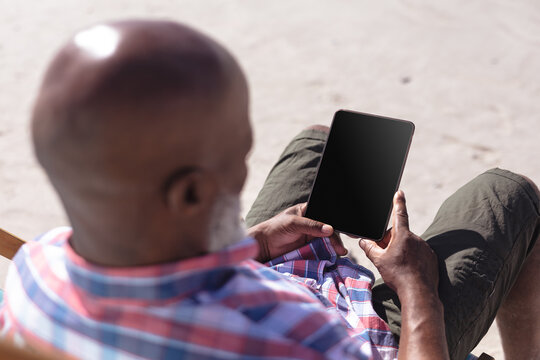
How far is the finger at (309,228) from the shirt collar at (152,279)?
68 cm

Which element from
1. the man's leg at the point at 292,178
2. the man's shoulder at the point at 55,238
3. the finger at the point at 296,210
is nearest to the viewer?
the man's shoulder at the point at 55,238

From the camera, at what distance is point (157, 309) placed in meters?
0.89

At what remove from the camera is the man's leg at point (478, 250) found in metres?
1.46

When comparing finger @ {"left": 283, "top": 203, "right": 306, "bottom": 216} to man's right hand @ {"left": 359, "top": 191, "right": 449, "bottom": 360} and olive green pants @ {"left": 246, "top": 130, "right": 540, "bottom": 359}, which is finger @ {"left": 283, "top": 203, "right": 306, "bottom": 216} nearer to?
olive green pants @ {"left": 246, "top": 130, "right": 540, "bottom": 359}

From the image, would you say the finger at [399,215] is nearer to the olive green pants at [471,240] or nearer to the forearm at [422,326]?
the olive green pants at [471,240]

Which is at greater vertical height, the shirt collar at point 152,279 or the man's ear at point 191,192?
the man's ear at point 191,192

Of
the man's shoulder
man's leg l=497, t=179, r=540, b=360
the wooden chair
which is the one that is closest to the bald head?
the man's shoulder

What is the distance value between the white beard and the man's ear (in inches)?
1.3

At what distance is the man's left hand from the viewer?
5.24 feet

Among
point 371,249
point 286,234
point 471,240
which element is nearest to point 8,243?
point 286,234

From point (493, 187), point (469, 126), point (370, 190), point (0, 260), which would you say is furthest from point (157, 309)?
point (469, 126)

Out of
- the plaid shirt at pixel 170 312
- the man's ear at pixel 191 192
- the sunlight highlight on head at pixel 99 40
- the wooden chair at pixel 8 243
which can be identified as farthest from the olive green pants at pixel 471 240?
the sunlight highlight on head at pixel 99 40

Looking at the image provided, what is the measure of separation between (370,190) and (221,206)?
31.8 inches

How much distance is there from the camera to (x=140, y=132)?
80 cm
